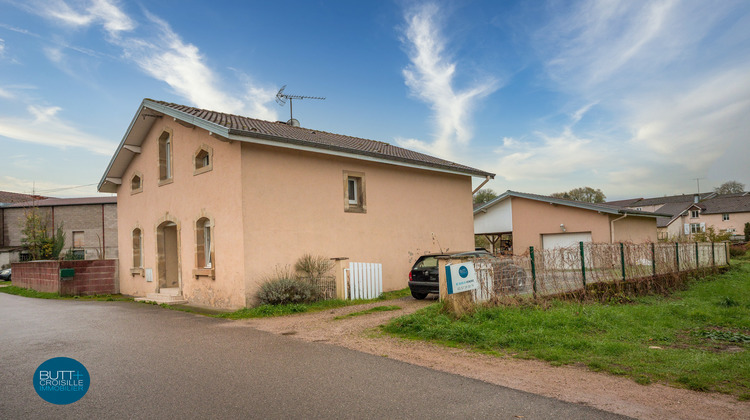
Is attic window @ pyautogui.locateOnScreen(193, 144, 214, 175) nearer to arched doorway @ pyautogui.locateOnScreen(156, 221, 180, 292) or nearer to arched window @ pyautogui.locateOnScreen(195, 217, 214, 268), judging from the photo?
arched window @ pyautogui.locateOnScreen(195, 217, 214, 268)

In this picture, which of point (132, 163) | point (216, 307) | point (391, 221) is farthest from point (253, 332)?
point (132, 163)

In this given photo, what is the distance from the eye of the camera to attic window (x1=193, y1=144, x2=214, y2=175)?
518 inches

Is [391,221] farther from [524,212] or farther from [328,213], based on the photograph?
[524,212]

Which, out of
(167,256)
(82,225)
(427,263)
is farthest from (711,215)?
(82,225)

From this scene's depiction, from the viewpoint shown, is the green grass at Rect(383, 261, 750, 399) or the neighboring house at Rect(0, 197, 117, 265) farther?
the neighboring house at Rect(0, 197, 117, 265)

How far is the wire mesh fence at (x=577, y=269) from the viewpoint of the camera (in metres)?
9.11

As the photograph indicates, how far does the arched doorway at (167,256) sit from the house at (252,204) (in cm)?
4

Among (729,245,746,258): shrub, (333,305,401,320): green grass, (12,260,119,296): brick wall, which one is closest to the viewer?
(333,305,401,320): green grass

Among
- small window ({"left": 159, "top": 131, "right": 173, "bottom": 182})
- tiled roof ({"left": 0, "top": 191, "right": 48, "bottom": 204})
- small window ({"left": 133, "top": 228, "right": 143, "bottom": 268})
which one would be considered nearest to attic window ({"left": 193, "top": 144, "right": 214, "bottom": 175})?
small window ({"left": 159, "top": 131, "right": 173, "bottom": 182})

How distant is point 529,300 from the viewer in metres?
9.25

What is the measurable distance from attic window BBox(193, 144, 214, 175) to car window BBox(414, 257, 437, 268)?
20.8 feet

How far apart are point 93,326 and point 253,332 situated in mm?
3925

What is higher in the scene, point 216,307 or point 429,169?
point 429,169

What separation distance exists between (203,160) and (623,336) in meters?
11.8
